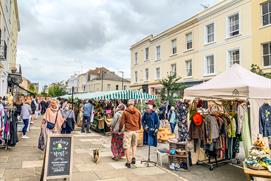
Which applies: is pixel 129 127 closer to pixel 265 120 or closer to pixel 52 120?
pixel 52 120

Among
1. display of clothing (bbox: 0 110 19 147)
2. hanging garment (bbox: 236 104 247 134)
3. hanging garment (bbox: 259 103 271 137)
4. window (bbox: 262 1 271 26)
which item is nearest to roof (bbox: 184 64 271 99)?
hanging garment (bbox: 236 104 247 134)

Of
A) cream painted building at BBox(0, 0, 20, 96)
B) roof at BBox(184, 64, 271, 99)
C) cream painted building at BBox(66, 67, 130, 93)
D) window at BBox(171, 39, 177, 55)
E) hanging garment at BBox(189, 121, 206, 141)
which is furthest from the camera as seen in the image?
cream painted building at BBox(66, 67, 130, 93)

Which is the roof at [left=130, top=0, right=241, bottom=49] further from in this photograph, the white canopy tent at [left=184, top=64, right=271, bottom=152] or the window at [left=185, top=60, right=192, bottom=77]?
the white canopy tent at [left=184, top=64, right=271, bottom=152]

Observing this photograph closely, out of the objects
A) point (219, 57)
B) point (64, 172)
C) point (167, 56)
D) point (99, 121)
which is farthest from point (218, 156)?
point (167, 56)

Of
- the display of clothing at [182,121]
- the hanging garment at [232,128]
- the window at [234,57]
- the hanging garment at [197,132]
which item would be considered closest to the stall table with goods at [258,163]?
the hanging garment at [197,132]

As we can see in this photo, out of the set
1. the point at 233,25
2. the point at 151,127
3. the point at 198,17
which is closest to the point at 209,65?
the point at 233,25

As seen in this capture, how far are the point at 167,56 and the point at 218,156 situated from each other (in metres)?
21.3

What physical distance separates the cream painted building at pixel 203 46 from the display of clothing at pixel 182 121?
42.4 ft

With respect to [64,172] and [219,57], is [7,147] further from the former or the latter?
[219,57]

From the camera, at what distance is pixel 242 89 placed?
6.02 meters

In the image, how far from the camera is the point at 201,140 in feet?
22.8

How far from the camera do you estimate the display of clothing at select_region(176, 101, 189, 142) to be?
720cm

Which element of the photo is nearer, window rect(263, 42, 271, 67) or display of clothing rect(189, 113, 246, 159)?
display of clothing rect(189, 113, 246, 159)

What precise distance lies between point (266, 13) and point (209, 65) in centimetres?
640
